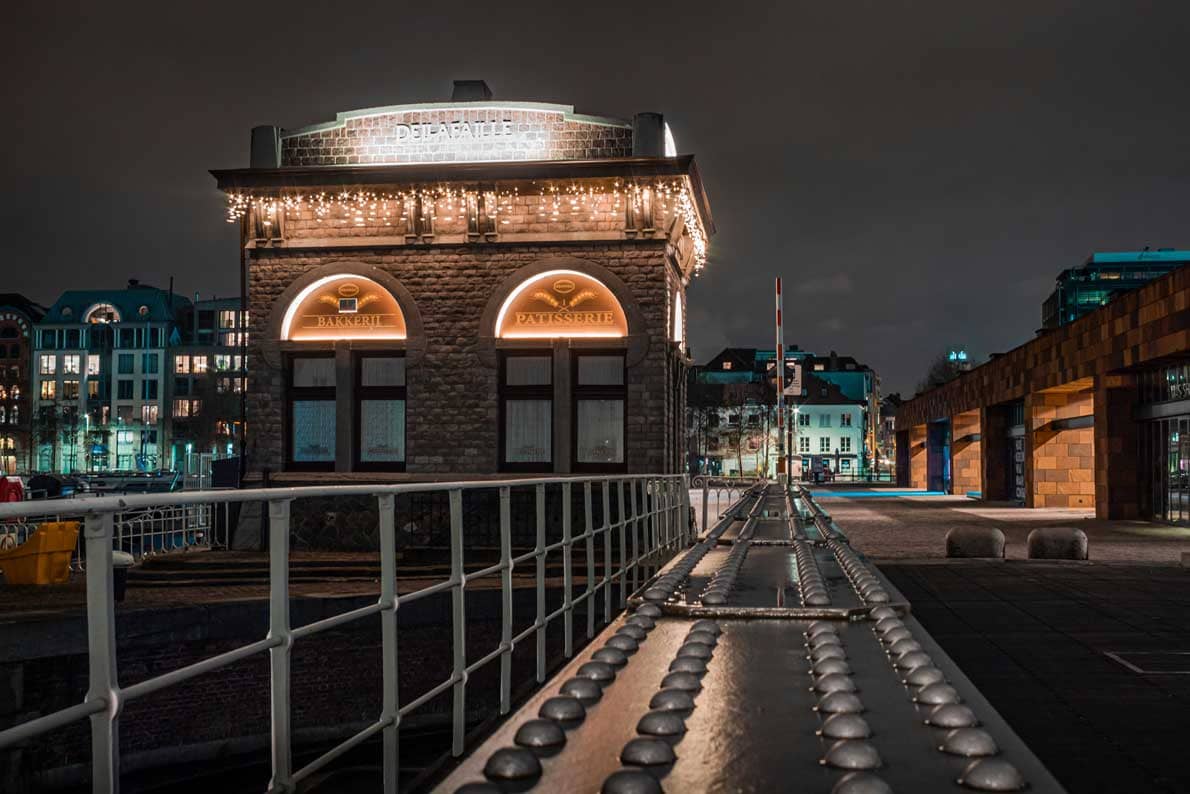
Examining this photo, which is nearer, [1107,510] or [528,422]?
[528,422]

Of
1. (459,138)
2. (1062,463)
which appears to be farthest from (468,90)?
(1062,463)

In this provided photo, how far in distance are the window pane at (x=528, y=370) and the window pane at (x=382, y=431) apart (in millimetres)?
2363

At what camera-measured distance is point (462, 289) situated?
72.1 ft

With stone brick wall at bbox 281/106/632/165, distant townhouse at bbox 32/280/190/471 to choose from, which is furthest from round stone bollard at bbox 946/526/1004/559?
distant townhouse at bbox 32/280/190/471

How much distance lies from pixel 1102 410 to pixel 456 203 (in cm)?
1651

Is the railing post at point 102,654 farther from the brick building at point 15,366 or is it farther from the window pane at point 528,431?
the brick building at point 15,366

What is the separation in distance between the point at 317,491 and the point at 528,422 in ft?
60.5

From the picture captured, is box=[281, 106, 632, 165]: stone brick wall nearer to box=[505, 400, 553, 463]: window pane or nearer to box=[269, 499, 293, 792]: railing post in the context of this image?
box=[505, 400, 553, 463]: window pane

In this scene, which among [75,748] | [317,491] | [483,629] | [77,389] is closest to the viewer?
[317,491]

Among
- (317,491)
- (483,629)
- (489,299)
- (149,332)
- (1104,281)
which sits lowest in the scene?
(483,629)

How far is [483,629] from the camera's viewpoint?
1391cm

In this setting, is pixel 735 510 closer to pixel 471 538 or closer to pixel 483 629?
pixel 483 629

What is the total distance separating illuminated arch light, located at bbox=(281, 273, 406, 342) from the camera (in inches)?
880

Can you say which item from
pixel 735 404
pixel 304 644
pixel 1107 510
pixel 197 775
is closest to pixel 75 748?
pixel 197 775
